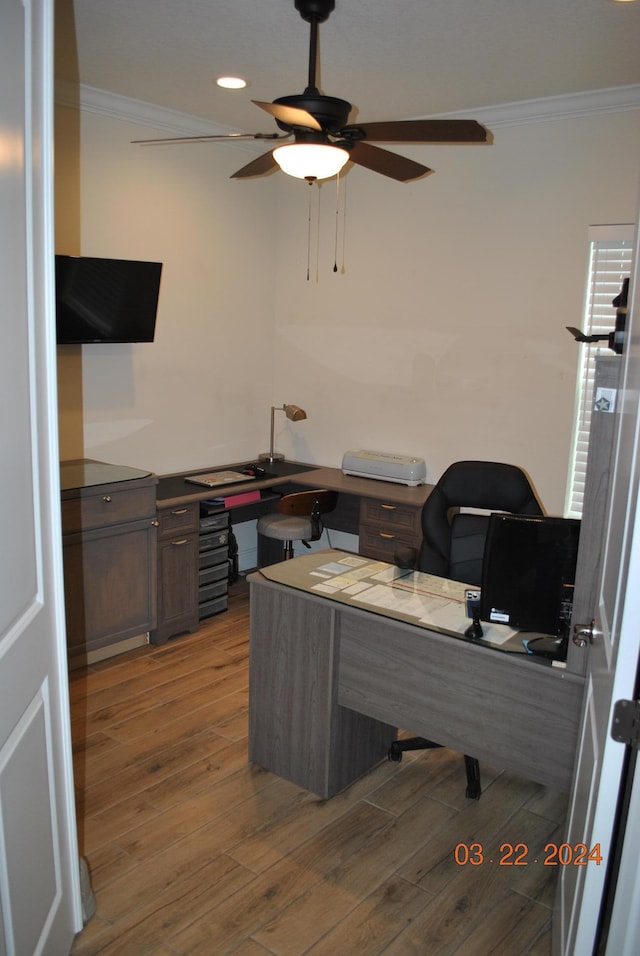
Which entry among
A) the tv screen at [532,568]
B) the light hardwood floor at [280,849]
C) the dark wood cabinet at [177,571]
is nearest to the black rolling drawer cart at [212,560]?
the dark wood cabinet at [177,571]

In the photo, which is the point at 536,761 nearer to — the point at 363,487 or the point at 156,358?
the point at 363,487

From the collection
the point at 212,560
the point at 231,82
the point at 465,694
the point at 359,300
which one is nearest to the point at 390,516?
the point at 212,560

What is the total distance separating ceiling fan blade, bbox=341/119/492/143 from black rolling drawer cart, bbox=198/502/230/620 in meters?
2.49

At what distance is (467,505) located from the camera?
337cm

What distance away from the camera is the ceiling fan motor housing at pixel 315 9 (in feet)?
9.09

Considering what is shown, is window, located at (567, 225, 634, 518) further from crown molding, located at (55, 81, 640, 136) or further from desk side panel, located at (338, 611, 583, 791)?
desk side panel, located at (338, 611, 583, 791)

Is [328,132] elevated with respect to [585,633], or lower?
elevated

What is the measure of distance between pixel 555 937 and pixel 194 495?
2.85 meters

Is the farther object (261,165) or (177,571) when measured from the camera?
(177,571)

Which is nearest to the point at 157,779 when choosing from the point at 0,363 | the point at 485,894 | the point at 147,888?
the point at 147,888

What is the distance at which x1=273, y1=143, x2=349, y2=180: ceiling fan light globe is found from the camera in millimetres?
2566

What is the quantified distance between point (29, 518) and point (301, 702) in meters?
1.56

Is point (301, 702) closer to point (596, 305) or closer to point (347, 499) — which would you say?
point (347, 499)

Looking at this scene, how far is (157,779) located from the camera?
9.82 feet
